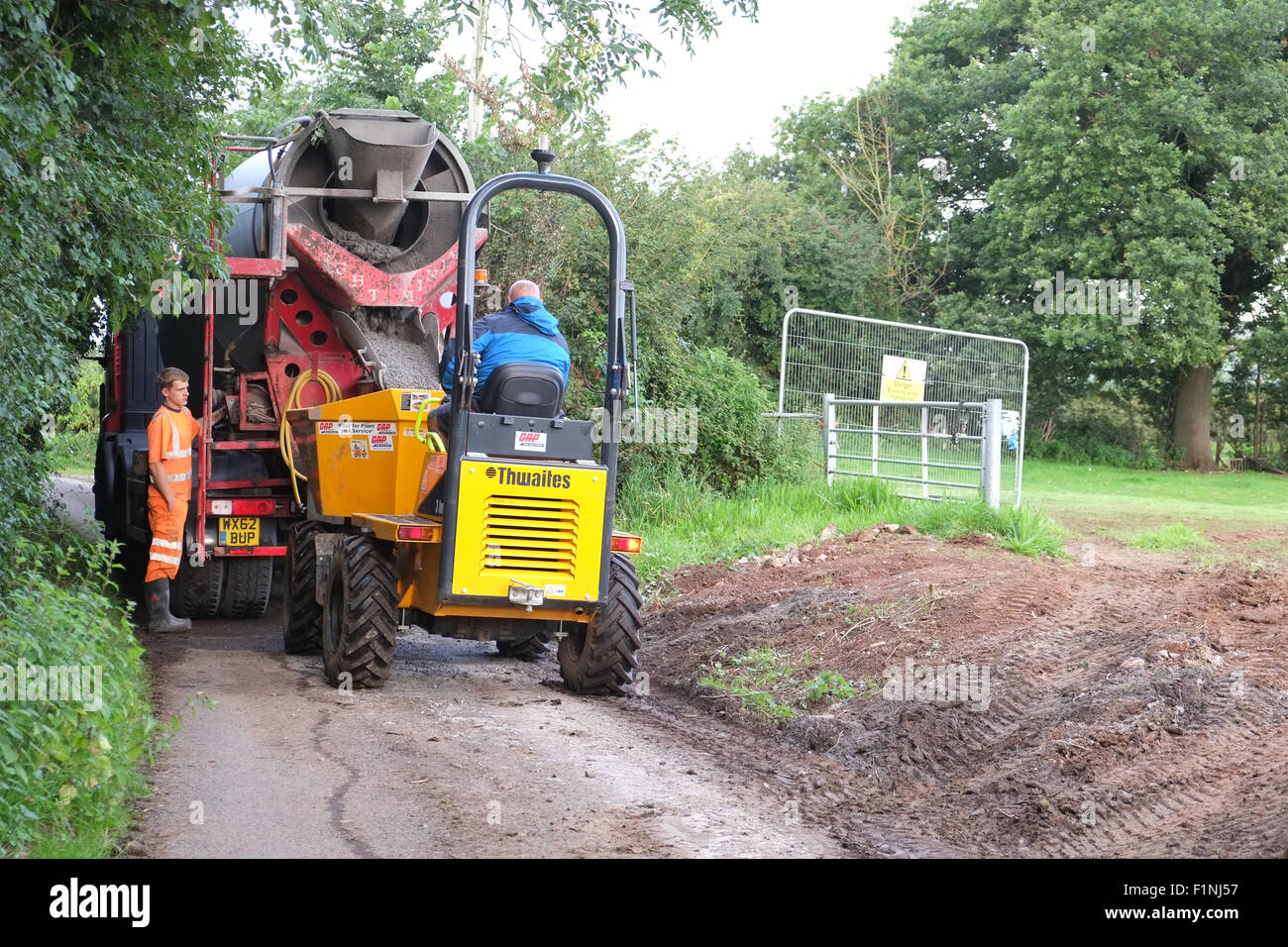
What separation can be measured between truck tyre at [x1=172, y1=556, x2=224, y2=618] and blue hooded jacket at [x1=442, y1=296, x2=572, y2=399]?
11.0 ft

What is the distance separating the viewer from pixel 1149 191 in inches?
1038

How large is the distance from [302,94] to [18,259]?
48.7 feet

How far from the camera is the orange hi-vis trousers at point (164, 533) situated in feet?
32.3

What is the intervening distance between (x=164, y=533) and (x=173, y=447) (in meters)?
0.64

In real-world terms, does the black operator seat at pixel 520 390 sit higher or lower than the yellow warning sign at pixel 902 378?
lower

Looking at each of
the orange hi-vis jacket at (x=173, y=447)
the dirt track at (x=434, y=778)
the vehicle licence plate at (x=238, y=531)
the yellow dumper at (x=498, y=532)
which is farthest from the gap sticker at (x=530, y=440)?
the orange hi-vis jacket at (x=173, y=447)

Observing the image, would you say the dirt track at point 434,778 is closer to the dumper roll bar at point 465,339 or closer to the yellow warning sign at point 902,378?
the dumper roll bar at point 465,339

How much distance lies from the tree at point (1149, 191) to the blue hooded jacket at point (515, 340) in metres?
20.2

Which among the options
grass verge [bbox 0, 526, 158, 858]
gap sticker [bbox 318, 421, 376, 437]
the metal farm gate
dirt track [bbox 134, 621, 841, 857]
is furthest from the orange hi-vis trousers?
the metal farm gate

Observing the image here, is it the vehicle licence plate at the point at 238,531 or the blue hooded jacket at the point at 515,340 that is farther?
the vehicle licence plate at the point at 238,531

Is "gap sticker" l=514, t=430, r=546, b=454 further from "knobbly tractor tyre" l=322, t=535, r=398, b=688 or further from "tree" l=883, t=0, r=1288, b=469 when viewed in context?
"tree" l=883, t=0, r=1288, b=469

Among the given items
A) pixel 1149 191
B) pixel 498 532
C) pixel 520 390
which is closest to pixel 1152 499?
pixel 1149 191

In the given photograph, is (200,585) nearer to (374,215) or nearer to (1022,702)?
(374,215)
